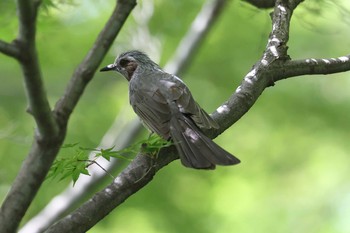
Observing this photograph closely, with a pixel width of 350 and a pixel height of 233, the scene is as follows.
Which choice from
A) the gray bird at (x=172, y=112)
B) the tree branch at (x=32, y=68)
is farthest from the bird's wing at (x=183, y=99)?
the tree branch at (x=32, y=68)

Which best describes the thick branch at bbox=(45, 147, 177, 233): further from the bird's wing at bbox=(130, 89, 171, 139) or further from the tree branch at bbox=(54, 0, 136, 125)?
the bird's wing at bbox=(130, 89, 171, 139)

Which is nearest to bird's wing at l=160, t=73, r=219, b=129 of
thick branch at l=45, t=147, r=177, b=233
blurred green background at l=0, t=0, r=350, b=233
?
thick branch at l=45, t=147, r=177, b=233

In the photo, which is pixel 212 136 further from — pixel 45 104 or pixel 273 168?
pixel 273 168

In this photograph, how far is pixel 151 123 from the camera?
559 centimetres

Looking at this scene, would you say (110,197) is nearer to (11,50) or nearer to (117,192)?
(117,192)

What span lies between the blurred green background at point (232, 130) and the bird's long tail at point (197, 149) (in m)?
4.55

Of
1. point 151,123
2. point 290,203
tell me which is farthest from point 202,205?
point 151,123

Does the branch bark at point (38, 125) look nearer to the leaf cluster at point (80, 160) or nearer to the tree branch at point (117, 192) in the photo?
the tree branch at point (117, 192)

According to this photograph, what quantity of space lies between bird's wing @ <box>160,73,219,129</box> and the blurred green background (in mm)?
3565

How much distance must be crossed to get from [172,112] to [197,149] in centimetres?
102

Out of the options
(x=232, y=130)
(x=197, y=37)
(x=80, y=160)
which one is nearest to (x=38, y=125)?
(x=80, y=160)

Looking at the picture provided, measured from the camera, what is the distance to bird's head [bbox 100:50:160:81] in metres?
7.08

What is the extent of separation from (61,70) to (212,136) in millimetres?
6692

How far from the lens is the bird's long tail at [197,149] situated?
14.6ft
